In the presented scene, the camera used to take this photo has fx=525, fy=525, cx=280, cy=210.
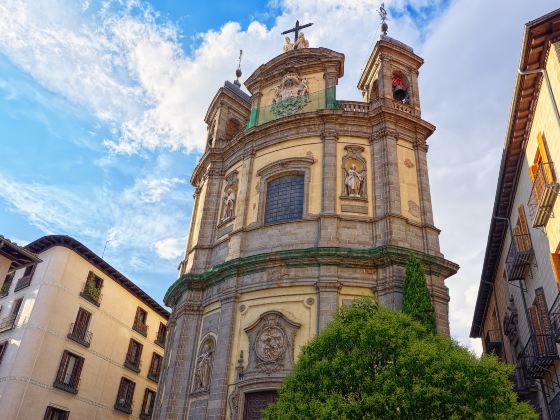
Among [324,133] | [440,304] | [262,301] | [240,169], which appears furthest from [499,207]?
[240,169]

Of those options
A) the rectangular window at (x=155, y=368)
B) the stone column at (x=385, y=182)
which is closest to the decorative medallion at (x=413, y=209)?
the stone column at (x=385, y=182)

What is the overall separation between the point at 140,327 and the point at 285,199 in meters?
16.0

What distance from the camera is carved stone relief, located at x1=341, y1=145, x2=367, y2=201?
19.4m

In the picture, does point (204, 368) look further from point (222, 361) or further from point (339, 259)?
point (339, 259)

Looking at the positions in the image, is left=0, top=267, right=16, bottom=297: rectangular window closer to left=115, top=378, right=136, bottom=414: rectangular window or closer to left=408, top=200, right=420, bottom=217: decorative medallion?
left=115, top=378, right=136, bottom=414: rectangular window

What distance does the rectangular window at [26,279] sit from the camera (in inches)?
1045

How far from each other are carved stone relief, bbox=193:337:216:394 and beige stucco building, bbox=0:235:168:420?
32.2 feet

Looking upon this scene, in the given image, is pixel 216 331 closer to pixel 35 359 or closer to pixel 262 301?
pixel 262 301

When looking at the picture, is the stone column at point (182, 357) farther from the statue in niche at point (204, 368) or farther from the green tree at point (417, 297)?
the green tree at point (417, 297)

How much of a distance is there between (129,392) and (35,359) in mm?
7112

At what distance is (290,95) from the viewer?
22.8m

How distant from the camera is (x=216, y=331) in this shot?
18.4m

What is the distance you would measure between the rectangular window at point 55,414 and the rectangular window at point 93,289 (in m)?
5.64

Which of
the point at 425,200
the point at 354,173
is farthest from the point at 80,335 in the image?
the point at 425,200
